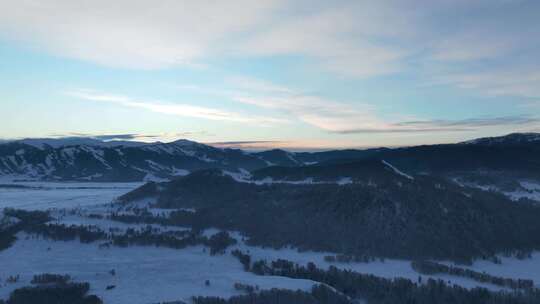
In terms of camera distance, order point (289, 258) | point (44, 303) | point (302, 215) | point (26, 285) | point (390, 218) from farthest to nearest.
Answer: point (302, 215) < point (390, 218) < point (289, 258) < point (26, 285) < point (44, 303)

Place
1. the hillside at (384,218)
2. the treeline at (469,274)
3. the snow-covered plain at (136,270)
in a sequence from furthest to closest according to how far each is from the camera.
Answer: the hillside at (384,218), the treeline at (469,274), the snow-covered plain at (136,270)

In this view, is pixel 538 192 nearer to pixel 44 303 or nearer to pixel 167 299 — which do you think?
pixel 167 299

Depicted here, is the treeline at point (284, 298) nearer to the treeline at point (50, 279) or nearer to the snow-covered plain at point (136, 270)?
the snow-covered plain at point (136, 270)

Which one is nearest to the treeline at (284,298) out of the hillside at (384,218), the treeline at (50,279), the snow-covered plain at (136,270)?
the snow-covered plain at (136,270)

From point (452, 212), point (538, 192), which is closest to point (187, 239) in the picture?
point (452, 212)

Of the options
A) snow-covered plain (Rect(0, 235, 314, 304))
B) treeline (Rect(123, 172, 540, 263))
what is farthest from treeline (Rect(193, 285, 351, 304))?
treeline (Rect(123, 172, 540, 263))

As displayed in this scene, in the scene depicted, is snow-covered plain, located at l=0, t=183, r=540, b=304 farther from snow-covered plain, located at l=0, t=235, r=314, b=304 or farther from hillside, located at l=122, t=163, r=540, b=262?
hillside, located at l=122, t=163, r=540, b=262

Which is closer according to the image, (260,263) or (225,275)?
(225,275)
